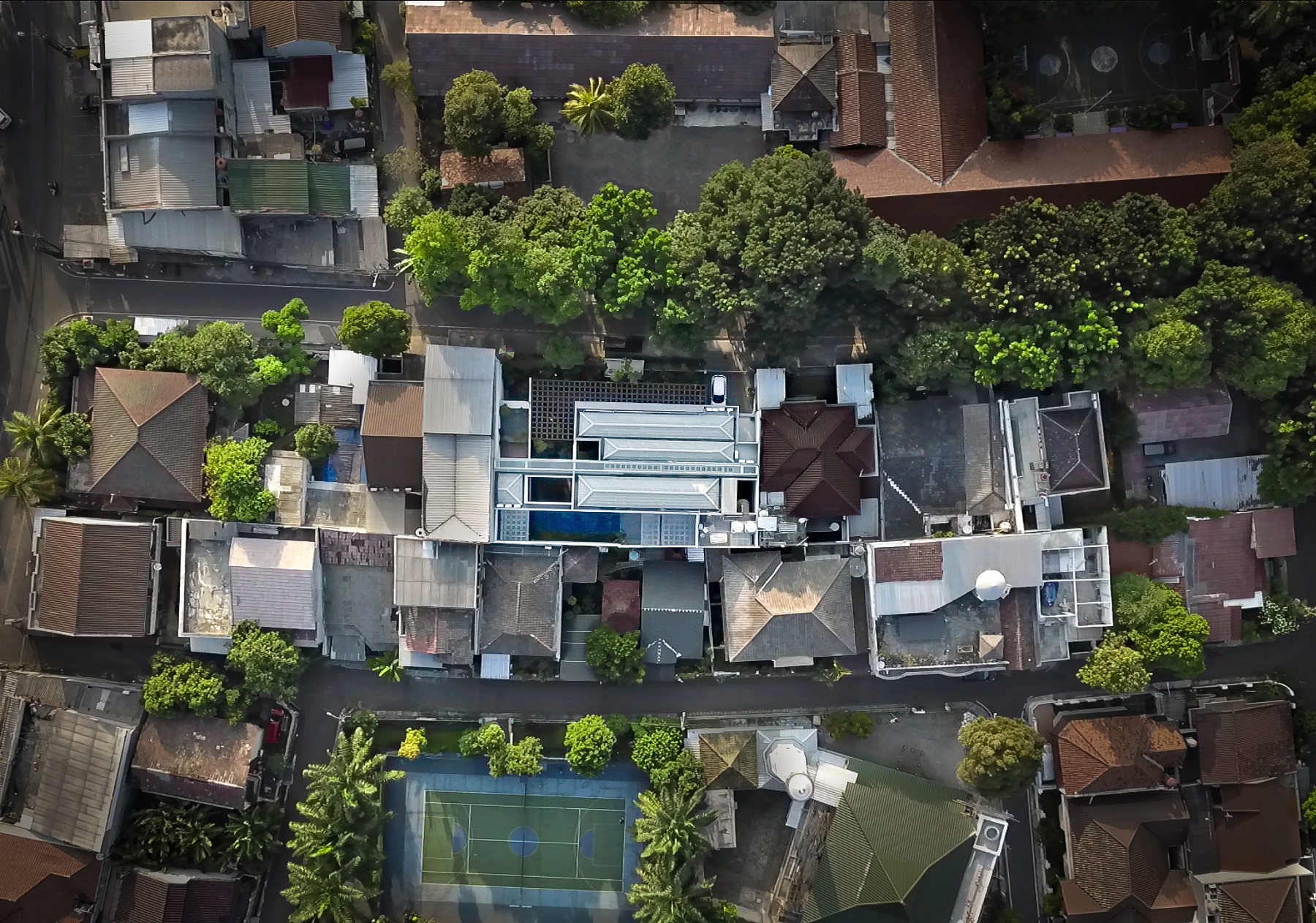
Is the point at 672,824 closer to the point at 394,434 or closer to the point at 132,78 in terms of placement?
the point at 394,434

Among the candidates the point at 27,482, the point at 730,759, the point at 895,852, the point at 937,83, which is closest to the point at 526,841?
the point at 730,759

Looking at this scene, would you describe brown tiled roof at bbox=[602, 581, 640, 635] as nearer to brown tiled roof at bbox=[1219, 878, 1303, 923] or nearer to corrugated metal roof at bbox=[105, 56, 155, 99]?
brown tiled roof at bbox=[1219, 878, 1303, 923]

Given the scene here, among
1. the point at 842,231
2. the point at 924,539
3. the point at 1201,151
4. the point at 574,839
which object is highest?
the point at 1201,151

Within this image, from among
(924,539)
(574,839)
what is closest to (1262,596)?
(924,539)

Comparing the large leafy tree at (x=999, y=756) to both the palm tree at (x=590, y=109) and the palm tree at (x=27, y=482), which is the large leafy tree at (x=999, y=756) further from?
the palm tree at (x=27, y=482)

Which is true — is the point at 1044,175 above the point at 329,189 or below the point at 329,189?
below

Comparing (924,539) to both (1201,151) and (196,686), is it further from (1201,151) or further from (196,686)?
(196,686)

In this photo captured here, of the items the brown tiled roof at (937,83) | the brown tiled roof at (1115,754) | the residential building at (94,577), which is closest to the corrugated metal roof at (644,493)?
the brown tiled roof at (937,83)
